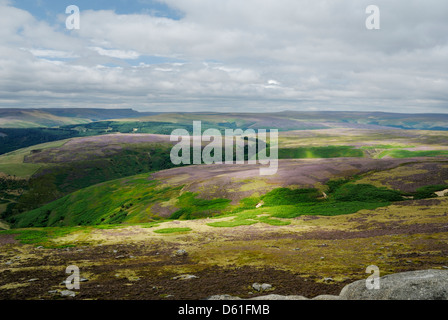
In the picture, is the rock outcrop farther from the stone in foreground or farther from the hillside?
the hillside

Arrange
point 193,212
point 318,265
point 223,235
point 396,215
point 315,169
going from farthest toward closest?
point 315,169, point 193,212, point 396,215, point 223,235, point 318,265

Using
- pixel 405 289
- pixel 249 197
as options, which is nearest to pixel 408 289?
pixel 405 289

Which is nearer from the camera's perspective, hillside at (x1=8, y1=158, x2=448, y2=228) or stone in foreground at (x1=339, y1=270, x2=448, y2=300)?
stone in foreground at (x1=339, y1=270, x2=448, y2=300)

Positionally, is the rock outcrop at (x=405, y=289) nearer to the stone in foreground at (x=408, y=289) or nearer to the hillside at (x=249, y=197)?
the stone in foreground at (x=408, y=289)

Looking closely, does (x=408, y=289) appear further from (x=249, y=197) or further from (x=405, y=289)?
(x=249, y=197)

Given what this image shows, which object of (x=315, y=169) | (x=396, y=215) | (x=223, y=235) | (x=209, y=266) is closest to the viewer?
(x=209, y=266)

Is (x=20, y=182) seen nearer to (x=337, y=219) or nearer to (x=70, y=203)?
(x=70, y=203)

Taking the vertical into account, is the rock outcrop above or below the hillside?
above

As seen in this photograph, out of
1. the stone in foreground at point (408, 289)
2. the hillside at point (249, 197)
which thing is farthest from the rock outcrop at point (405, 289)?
the hillside at point (249, 197)

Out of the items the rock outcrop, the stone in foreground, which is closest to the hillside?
the rock outcrop
